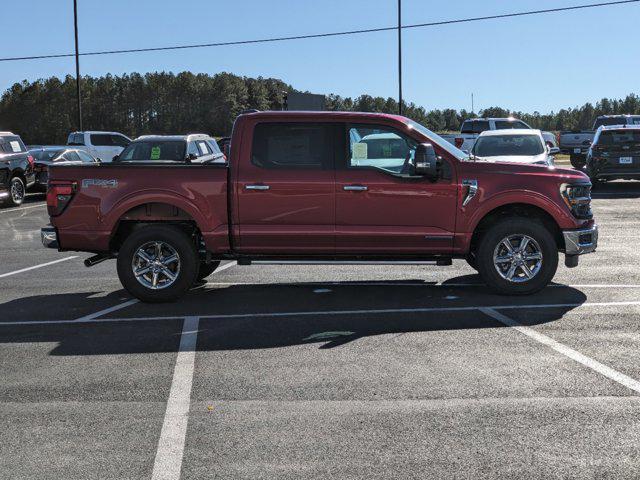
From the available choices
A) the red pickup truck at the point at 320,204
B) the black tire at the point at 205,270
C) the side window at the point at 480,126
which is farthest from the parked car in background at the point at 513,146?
the side window at the point at 480,126

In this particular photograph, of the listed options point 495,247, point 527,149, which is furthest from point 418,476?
point 527,149

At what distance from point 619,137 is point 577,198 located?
1470 centimetres

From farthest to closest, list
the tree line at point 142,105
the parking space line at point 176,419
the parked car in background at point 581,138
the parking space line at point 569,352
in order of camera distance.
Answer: the tree line at point 142,105 → the parked car in background at point 581,138 → the parking space line at point 569,352 → the parking space line at point 176,419

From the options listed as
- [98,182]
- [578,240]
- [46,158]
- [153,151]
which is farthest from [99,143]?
[578,240]

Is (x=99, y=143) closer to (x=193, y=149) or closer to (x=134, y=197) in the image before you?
(x=193, y=149)

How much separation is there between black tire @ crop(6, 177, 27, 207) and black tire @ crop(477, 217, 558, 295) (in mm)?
16909

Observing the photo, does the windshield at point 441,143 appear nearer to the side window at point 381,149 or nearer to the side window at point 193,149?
the side window at point 381,149

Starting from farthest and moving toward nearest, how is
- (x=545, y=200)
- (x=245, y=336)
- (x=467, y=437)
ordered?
(x=545, y=200), (x=245, y=336), (x=467, y=437)

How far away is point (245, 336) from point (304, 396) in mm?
1942

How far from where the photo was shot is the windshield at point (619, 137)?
22.4 meters

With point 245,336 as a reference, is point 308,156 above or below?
above

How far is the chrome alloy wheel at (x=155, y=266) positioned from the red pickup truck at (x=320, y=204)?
0.04 ft

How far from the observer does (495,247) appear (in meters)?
8.85

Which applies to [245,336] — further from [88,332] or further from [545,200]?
[545,200]
